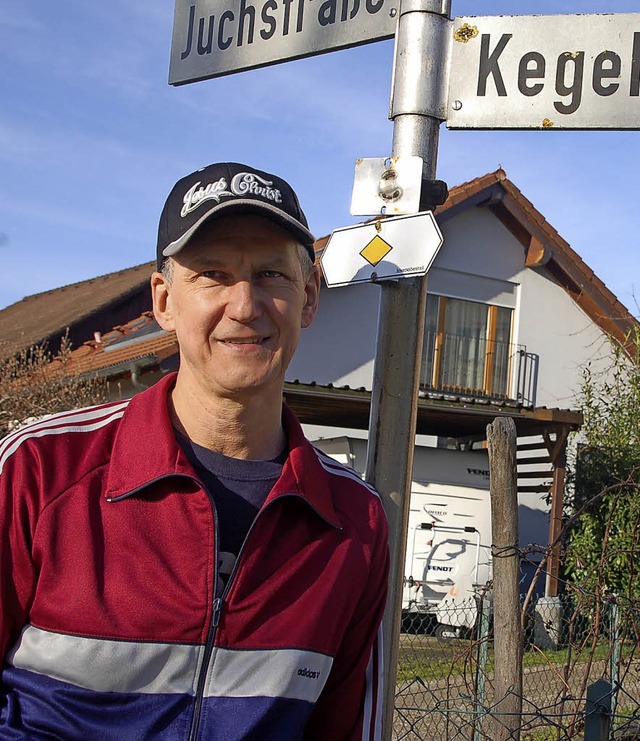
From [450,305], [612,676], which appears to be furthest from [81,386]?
[450,305]

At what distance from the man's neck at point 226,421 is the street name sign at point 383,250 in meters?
0.72

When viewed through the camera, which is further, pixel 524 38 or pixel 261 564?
pixel 524 38

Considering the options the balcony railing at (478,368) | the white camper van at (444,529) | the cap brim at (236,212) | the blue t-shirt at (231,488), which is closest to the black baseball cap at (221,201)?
Answer: the cap brim at (236,212)

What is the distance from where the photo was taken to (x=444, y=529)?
1332cm

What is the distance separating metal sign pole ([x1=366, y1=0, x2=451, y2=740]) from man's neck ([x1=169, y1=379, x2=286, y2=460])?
2.12ft

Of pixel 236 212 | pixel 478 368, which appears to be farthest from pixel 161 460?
pixel 478 368

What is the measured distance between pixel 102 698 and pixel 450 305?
15.6 metres

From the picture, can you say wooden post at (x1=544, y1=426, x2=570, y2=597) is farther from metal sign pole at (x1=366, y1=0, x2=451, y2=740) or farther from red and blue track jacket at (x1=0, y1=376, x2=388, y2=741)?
red and blue track jacket at (x1=0, y1=376, x2=388, y2=741)

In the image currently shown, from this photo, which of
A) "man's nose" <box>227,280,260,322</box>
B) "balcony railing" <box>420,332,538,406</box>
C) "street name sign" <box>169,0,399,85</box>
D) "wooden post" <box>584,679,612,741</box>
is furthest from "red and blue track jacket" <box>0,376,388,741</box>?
"balcony railing" <box>420,332,538,406</box>

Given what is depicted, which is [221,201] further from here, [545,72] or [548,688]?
[548,688]

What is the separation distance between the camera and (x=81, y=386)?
10672 mm

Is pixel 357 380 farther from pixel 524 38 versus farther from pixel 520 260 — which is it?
pixel 524 38

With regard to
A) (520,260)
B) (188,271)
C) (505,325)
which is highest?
(520,260)

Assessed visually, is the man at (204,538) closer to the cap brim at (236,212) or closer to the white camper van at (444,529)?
the cap brim at (236,212)
